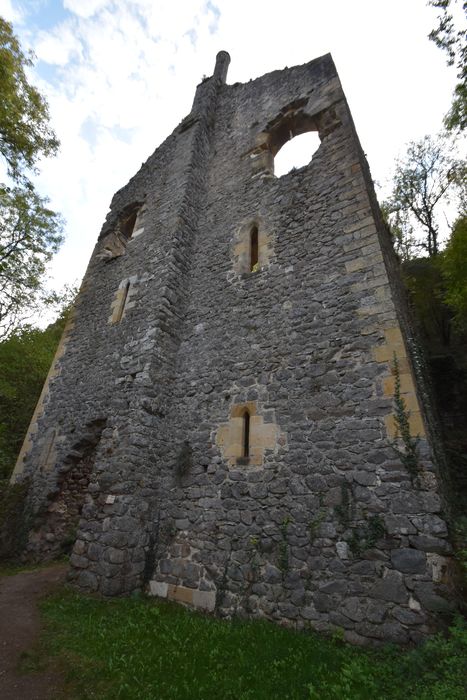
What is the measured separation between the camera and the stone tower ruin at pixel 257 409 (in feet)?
13.6

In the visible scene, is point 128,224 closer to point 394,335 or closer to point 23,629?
point 394,335

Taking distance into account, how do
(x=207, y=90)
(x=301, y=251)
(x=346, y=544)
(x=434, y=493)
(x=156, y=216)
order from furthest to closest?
(x=207, y=90)
(x=156, y=216)
(x=301, y=251)
(x=346, y=544)
(x=434, y=493)

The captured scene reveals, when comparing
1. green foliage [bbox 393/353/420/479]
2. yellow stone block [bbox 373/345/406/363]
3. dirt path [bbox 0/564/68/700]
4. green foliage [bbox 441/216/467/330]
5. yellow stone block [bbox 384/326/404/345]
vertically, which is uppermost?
green foliage [bbox 441/216/467/330]

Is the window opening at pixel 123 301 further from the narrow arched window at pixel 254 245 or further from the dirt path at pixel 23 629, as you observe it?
the dirt path at pixel 23 629

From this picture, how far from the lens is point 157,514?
6.01 meters

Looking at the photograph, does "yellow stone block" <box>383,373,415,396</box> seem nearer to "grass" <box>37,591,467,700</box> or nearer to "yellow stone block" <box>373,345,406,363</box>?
"yellow stone block" <box>373,345,406,363</box>

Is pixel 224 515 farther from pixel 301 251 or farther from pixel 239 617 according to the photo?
pixel 301 251

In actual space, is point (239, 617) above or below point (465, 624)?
below

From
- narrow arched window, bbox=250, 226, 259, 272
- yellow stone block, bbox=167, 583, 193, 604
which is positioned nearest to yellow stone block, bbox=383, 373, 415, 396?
yellow stone block, bbox=167, 583, 193, 604

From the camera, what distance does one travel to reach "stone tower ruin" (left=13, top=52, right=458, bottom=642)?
4145mm

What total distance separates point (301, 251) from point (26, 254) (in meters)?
10.4

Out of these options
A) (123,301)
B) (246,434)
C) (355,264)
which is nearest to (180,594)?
(246,434)

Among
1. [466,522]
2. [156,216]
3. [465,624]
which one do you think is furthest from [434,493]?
[156,216]

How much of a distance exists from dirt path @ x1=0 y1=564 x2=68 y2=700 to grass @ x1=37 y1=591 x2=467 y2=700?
0.66 ft
